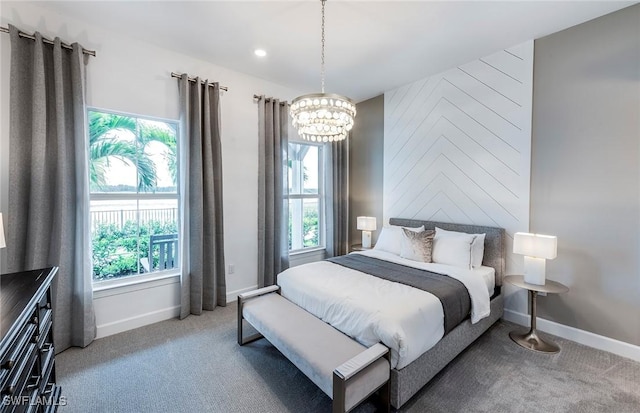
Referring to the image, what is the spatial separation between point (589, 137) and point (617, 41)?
83 centimetres

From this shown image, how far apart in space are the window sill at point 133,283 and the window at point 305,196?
1.80 metres

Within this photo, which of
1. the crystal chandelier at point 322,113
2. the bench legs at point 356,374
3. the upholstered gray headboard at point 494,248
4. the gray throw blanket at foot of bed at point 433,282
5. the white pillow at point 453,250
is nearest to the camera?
the bench legs at point 356,374

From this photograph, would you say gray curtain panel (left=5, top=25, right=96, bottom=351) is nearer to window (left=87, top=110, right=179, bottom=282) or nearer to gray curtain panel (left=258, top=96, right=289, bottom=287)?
window (left=87, top=110, right=179, bottom=282)

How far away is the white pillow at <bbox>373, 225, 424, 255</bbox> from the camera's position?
11.5 feet

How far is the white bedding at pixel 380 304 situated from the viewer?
178 cm

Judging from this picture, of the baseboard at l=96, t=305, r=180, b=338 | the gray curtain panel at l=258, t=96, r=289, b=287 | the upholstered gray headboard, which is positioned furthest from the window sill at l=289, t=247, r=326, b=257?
the upholstered gray headboard

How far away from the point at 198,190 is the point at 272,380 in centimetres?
210

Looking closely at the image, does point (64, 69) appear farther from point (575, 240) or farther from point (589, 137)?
point (575, 240)

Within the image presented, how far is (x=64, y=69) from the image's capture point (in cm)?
242

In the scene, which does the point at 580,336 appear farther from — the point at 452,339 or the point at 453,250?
the point at 452,339

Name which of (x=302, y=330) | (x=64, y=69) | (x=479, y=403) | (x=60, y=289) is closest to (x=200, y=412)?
(x=302, y=330)

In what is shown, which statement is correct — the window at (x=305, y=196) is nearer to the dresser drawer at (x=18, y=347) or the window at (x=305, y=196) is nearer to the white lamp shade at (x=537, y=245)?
the white lamp shade at (x=537, y=245)

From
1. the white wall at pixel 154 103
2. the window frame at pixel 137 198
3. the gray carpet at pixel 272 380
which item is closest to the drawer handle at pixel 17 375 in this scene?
the gray carpet at pixel 272 380

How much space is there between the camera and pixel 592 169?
2.52 metres
